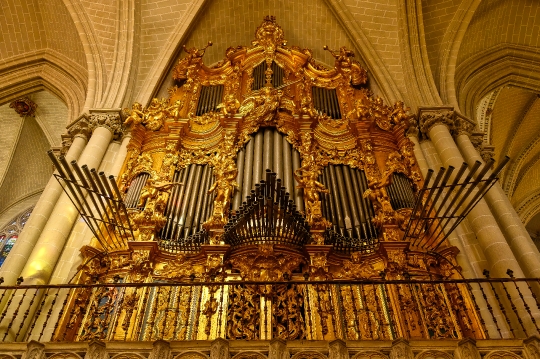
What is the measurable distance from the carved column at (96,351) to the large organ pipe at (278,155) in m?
5.14

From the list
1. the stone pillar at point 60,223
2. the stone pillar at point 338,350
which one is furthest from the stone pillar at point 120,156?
the stone pillar at point 338,350

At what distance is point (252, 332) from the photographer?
7316 mm

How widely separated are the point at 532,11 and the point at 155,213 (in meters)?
10.9

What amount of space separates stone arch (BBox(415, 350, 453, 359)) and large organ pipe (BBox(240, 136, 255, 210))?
Result: 15.0ft

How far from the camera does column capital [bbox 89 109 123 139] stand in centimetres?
1084

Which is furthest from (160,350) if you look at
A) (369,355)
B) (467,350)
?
(467,350)

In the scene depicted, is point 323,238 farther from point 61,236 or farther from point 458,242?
point 61,236

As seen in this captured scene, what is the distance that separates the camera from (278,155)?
10492 millimetres

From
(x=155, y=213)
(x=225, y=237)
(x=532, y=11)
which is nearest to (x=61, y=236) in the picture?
(x=155, y=213)

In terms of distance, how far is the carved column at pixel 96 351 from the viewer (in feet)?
18.4

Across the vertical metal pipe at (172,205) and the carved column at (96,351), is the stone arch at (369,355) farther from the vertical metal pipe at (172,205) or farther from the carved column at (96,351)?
the vertical metal pipe at (172,205)

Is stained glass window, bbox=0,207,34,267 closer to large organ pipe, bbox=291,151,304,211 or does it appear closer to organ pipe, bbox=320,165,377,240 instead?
large organ pipe, bbox=291,151,304,211

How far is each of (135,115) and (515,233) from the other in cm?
819

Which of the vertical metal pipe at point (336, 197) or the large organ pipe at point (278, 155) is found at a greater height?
the large organ pipe at point (278, 155)
